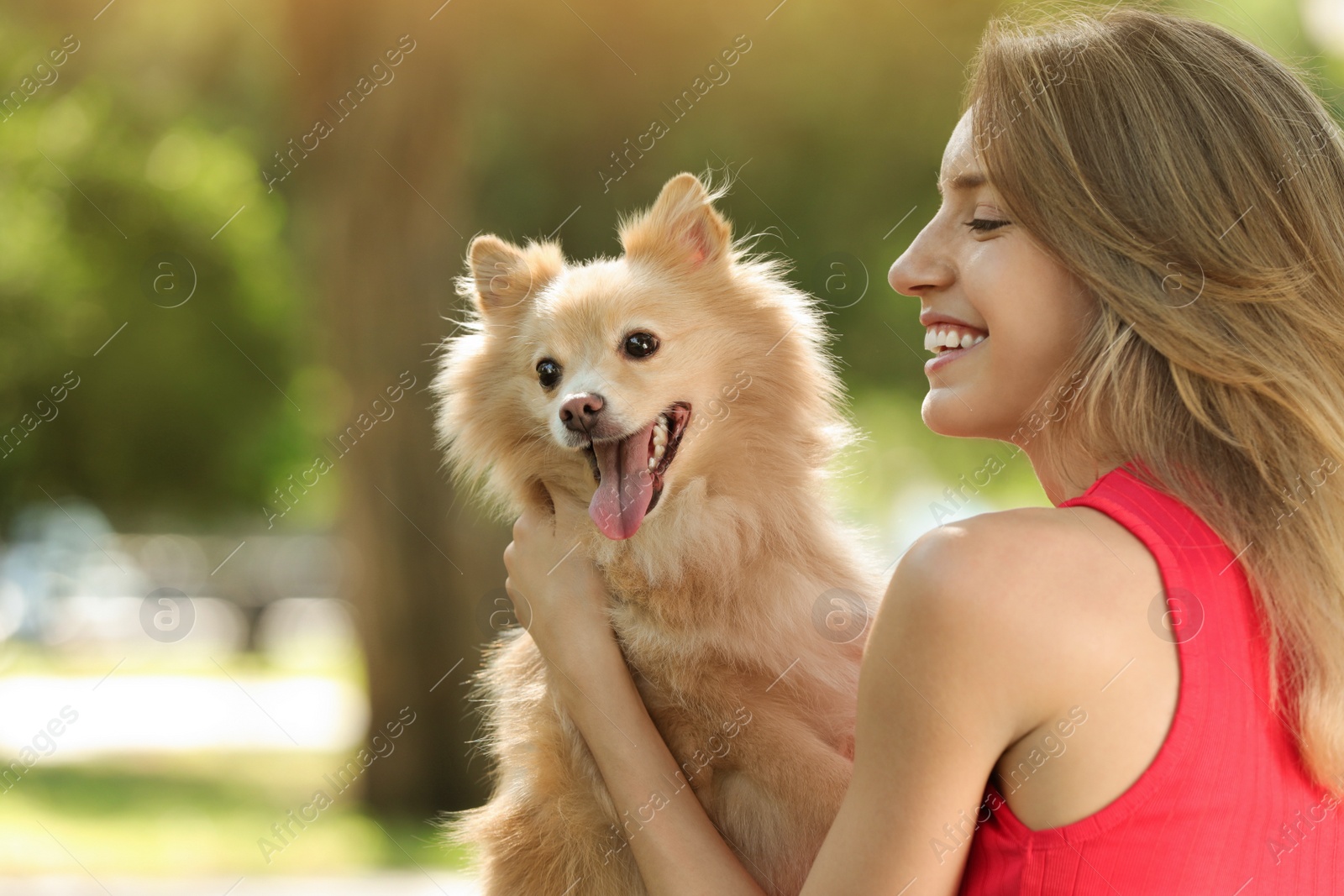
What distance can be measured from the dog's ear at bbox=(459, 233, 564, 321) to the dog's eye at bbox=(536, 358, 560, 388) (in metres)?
0.26

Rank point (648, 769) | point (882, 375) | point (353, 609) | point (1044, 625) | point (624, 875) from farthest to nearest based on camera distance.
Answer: point (882, 375) < point (353, 609) < point (624, 875) < point (648, 769) < point (1044, 625)

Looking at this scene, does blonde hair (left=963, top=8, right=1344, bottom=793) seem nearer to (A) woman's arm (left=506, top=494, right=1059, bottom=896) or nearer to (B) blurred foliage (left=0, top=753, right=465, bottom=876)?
(A) woman's arm (left=506, top=494, right=1059, bottom=896)

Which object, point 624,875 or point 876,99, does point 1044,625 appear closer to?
point 624,875

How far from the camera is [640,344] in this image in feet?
11.0

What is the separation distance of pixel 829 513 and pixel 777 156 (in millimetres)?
8972

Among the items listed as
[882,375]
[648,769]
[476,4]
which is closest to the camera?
[648,769]

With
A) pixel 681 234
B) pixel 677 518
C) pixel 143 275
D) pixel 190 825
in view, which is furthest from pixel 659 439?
pixel 143 275

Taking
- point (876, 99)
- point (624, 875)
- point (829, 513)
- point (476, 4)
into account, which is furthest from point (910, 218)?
point (624, 875)

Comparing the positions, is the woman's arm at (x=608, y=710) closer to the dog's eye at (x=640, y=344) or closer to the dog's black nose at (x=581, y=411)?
the dog's black nose at (x=581, y=411)

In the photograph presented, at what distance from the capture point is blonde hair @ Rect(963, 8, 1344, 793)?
5.34ft

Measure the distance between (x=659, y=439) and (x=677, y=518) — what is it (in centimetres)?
27

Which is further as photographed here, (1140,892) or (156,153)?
(156,153)

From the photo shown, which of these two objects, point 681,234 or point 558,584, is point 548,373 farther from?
point 558,584

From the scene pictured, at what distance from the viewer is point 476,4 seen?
8.41m
